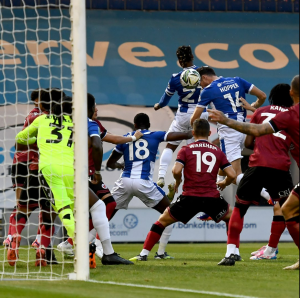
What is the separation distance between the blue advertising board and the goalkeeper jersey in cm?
898

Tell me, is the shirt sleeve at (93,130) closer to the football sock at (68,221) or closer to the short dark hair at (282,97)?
the football sock at (68,221)

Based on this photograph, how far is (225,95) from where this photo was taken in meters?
8.43

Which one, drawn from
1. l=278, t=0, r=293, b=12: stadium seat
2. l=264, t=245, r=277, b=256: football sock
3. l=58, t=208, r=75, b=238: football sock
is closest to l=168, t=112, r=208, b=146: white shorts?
l=264, t=245, r=277, b=256: football sock

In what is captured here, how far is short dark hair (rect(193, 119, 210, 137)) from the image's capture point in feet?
23.2

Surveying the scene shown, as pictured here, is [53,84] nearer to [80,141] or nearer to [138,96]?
[138,96]

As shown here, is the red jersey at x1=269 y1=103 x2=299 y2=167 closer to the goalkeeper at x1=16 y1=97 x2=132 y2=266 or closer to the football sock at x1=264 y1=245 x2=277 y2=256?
the goalkeeper at x1=16 y1=97 x2=132 y2=266

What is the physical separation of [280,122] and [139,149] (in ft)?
11.6

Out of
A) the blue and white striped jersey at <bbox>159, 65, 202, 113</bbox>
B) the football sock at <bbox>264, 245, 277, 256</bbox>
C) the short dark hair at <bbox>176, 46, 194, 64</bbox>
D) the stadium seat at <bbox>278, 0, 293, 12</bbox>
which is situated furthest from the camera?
the stadium seat at <bbox>278, 0, 293, 12</bbox>

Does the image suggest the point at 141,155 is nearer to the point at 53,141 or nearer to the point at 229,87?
the point at 229,87

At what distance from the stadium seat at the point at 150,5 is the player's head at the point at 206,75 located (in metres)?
8.16

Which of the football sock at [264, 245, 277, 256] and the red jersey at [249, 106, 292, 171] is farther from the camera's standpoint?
the football sock at [264, 245, 277, 256]

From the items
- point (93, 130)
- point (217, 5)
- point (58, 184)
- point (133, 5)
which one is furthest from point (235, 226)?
point (217, 5)

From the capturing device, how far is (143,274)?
5.89 meters

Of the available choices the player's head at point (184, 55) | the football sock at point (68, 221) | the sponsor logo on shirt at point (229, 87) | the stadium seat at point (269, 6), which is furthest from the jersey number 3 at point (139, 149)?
the stadium seat at point (269, 6)
